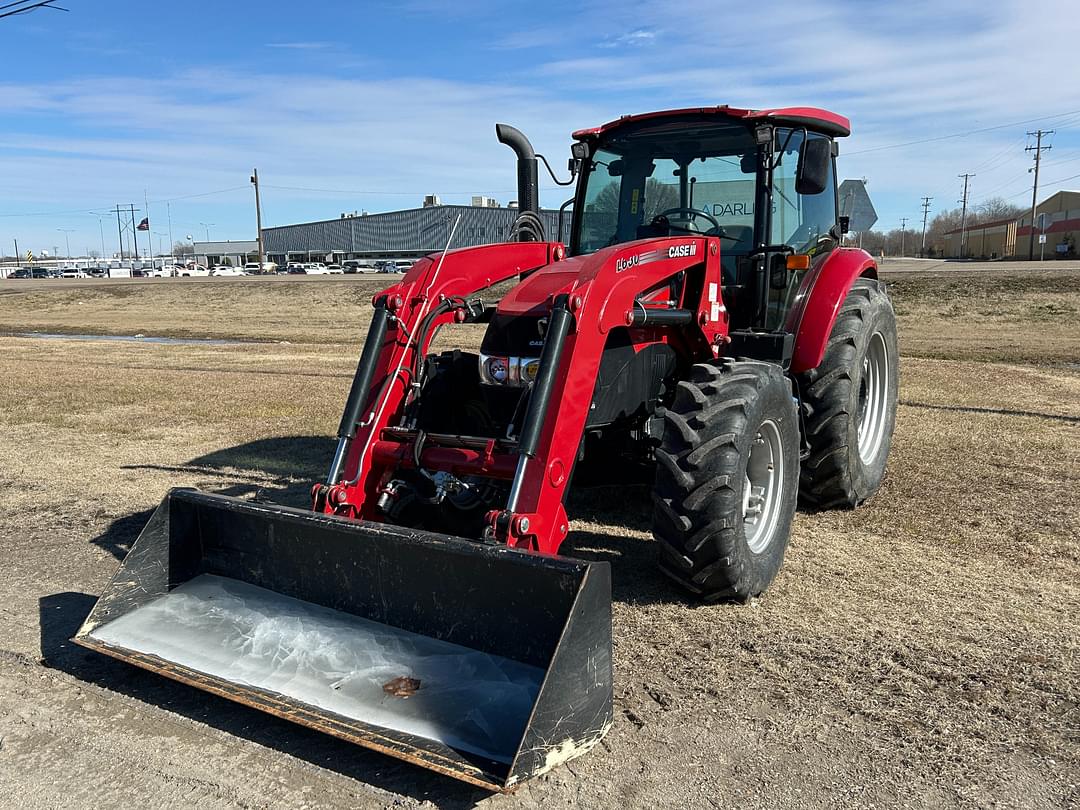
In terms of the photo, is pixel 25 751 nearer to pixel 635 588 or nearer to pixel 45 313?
pixel 635 588

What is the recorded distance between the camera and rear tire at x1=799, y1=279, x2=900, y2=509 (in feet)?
17.9

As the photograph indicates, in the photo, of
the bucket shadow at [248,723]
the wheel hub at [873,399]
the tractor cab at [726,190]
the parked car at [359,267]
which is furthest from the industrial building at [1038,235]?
the bucket shadow at [248,723]

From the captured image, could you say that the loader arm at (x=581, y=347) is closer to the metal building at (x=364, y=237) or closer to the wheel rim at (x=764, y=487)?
the wheel rim at (x=764, y=487)

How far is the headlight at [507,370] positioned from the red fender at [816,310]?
1847 millimetres

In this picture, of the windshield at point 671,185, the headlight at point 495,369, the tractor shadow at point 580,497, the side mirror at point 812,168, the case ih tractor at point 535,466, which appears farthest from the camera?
the windshield at point 671,185

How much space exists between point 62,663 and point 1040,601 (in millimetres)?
4525

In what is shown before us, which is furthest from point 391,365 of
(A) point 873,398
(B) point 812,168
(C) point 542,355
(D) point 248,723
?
(A) point 873,398

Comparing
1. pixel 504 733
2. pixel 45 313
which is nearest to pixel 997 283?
pixel 504 733

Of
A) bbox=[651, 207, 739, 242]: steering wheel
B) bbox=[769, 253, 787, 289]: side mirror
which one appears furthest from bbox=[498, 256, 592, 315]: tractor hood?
bbox=[769, 253, 787, 289]: side mirror

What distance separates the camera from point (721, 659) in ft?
12.7

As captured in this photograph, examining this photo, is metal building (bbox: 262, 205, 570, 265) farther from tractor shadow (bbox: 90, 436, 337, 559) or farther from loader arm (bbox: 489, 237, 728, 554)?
loader arm (bbox: 489, 237, 728, 554)

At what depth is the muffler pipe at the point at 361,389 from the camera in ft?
14.4

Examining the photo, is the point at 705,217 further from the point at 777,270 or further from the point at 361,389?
the point at 361,389

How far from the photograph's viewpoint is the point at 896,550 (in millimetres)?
5246
